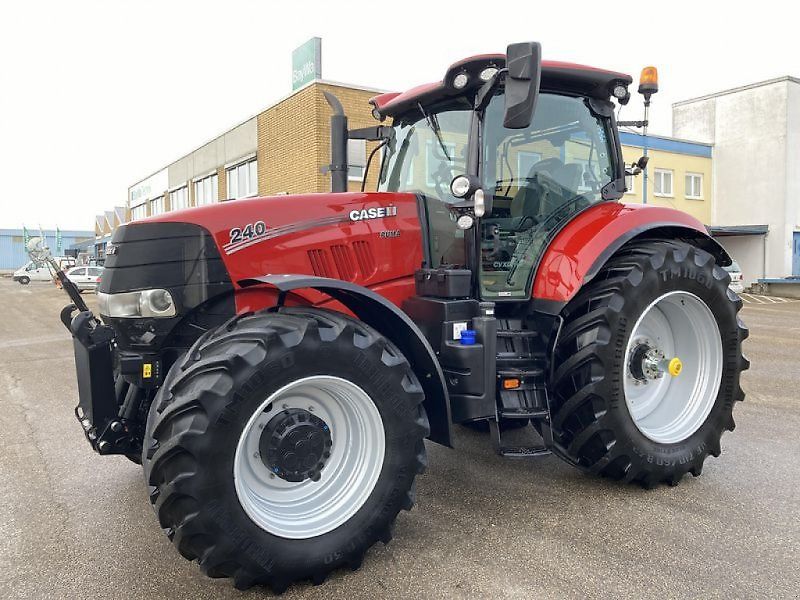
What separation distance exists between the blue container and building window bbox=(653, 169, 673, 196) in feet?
78.9

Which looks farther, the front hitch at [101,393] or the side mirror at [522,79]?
the front hitch at [101,393]

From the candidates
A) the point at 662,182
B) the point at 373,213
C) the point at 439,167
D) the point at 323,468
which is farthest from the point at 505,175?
the point at 662,182

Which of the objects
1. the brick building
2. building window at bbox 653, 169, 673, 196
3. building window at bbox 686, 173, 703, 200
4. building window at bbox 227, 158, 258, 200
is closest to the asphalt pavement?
the brick building

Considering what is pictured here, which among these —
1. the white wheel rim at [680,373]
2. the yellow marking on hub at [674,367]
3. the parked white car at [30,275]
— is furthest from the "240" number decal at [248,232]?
the parked white car at [30,275]

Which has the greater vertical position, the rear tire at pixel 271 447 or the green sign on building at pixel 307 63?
the green sign on building at pixel 307 63

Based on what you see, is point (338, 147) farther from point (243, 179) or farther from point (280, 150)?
point (243, 179)

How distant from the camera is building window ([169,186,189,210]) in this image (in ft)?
87.4

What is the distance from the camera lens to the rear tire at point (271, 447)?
2.45 metres

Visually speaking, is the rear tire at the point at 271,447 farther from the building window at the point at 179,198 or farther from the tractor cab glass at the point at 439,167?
the building window at the point at 179,198

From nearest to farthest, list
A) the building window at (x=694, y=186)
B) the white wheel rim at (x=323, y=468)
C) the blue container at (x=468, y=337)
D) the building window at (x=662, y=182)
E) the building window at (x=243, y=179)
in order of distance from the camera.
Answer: the white wheel rim at (x=323, y=468) < the blue container at (x=468, y=337) < the building window at (x=243, y=179) < the building window at (x=662, y=182) < the building window at (x=694, y=186)

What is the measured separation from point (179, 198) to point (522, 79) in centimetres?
2746

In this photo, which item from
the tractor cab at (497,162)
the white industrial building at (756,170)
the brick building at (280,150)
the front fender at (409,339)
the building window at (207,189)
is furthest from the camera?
the white industrial building at (756,170)

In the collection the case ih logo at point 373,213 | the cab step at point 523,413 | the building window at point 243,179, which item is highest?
the building window at point 243,179

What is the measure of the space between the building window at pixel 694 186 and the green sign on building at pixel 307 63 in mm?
17396
